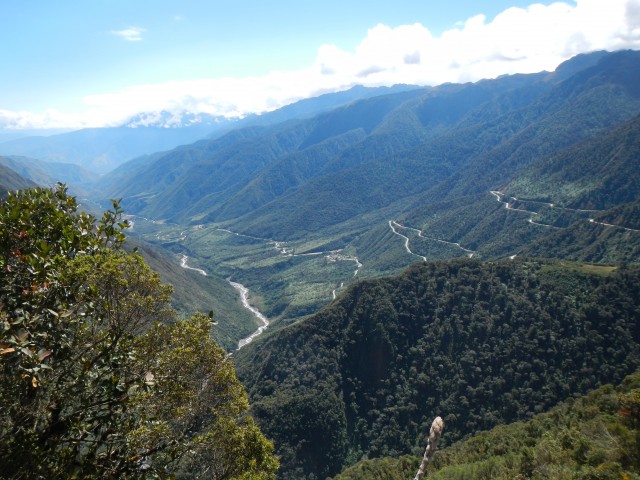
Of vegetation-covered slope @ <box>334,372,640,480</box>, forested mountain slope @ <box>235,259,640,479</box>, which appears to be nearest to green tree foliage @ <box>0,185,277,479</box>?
vegetation-covered slope @ <box>334,372,640,480</box>

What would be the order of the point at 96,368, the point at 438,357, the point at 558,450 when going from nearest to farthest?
the point at 96,368 → the point at 558,450 → the point at 438,357

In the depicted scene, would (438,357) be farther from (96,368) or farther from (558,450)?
(96,368)

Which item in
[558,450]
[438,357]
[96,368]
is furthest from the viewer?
[438,357]

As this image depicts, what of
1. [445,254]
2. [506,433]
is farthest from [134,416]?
[445,254]

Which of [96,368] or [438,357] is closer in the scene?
[96,368]

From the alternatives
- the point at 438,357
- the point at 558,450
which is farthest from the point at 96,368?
the point at 438,357

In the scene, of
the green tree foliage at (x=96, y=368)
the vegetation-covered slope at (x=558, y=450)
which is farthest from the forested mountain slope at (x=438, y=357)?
the green tree foliage at (x=96, y=368)

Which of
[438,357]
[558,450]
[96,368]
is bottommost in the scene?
[438,357]
